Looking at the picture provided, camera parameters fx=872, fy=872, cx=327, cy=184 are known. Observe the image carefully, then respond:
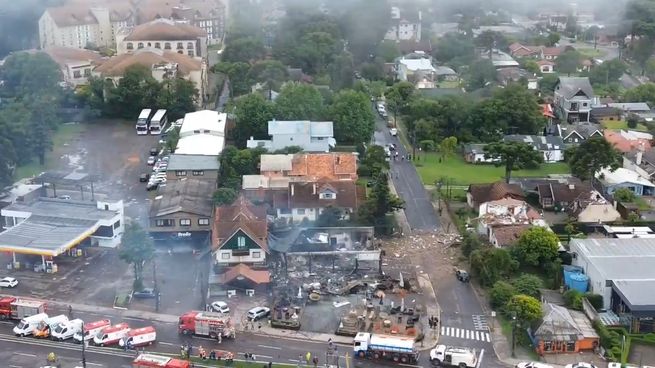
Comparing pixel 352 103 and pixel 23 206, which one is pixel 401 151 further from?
pixel 23 206

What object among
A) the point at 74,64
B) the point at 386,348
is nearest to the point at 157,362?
the point at 386,348

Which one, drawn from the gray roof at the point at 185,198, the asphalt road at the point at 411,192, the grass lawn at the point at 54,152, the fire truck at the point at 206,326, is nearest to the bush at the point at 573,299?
the asphalt road at the point at 411,192

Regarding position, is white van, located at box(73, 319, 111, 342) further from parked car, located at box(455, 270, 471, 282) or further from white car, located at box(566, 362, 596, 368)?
white car, located at box(566, 362, 596, 368)

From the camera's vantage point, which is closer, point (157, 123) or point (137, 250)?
point (137, 250)

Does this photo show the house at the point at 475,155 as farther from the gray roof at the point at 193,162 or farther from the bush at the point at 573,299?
the bush at the point at 573,299

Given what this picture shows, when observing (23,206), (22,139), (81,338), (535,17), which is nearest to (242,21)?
(535,17)

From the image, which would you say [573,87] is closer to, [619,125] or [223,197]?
[619,125]
